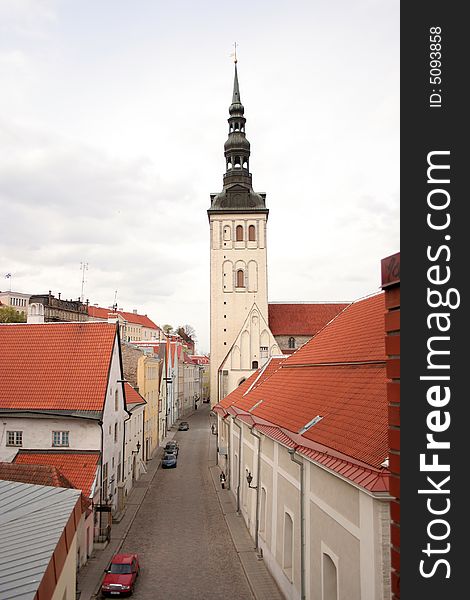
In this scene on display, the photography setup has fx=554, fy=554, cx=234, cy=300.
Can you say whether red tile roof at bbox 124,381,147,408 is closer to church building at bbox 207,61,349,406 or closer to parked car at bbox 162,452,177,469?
parked car at bbox 162,452,177,469

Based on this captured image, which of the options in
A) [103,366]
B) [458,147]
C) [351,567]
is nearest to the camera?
[458,147]

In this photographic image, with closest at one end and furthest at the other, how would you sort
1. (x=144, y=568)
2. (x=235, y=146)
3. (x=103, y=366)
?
(x=144, y=568)
(x=103, y=366)
(x=235, y=146)

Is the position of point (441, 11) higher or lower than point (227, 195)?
lower

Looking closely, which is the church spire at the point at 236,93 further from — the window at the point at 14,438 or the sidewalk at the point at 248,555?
the window at the point at 14,438

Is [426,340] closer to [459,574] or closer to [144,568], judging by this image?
[459,574]

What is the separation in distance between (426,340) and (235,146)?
205 feet

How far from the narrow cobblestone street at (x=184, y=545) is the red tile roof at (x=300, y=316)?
32.4m

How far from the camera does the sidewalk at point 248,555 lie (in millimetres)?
17344

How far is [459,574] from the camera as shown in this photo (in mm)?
4441

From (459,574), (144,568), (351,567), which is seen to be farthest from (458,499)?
(144,568)

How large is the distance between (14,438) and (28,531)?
1354 centimetres

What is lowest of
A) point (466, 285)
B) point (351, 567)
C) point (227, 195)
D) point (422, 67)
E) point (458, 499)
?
point (351, 567)

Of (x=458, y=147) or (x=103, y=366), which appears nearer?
(x=458, y=147)

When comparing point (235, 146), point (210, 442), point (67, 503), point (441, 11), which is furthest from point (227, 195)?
point (441, 11)
